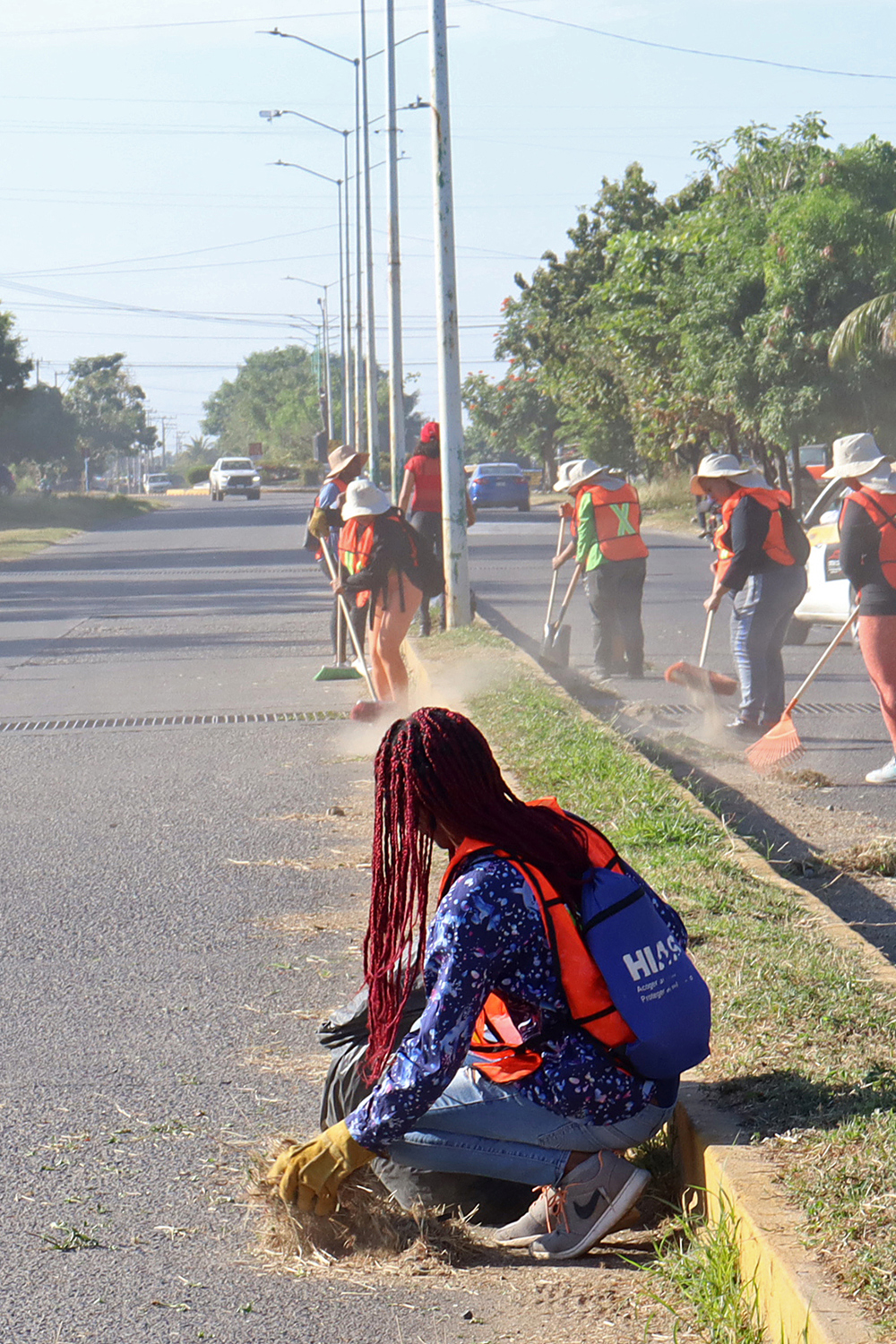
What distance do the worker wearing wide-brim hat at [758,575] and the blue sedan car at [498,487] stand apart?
3532 centimetres

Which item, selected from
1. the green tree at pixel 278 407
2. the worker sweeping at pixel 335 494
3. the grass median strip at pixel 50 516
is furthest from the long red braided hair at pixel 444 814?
the green tree at pixel 278 407

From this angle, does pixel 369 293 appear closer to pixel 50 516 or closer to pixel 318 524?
pixel 50 516

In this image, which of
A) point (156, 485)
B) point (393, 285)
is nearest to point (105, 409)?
point (156, 485)

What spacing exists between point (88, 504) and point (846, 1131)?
57924 millimetres

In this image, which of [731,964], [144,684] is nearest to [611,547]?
[144,684]

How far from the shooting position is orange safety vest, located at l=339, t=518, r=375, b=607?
10320mm

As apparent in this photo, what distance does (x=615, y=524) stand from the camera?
1238 cm

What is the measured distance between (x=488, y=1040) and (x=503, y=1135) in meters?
0.21

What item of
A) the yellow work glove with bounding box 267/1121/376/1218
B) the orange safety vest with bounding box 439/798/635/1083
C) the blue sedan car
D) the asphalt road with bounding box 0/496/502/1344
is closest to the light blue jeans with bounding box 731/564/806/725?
the asphalt road with bounding box 0/496/502/1344

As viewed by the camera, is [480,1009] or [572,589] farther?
[572,589]

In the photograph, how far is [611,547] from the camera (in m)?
12.3

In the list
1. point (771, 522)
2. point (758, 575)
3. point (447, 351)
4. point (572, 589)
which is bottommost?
point (572, 589)

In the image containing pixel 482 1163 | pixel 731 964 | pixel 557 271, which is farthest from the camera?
pixel 557 271

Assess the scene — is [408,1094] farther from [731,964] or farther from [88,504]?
[88,504]
